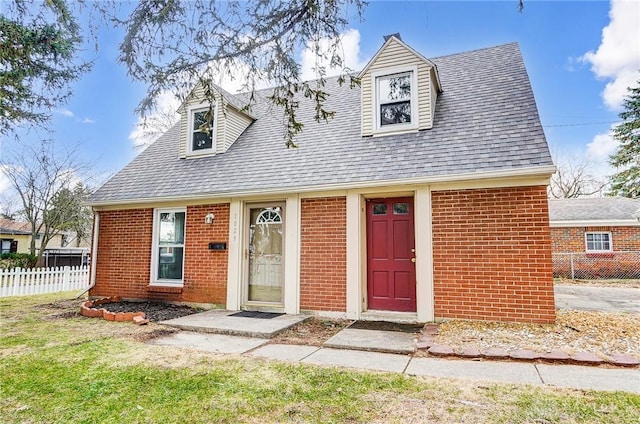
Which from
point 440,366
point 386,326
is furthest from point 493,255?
point 440,366

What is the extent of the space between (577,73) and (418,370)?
1330 centimetres

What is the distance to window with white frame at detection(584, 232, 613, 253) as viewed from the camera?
15602 millimetres

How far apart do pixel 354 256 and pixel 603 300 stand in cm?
735

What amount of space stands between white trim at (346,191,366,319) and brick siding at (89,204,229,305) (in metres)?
2.76

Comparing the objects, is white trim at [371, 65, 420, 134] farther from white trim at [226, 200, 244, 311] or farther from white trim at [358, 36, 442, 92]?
white trim at [226, 200, 244, 311]

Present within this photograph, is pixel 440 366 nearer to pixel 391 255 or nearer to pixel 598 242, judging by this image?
pixel 391 255

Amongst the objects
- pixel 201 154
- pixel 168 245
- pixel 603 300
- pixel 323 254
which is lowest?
pixel 603 300

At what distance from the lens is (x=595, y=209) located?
1670 centimetres

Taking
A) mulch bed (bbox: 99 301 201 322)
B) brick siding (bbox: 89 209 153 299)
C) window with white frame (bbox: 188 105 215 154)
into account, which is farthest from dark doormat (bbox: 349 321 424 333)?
window with white frame (bbox: 188 105 215 154)

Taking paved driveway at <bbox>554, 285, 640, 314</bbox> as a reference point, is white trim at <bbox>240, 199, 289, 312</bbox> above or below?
above

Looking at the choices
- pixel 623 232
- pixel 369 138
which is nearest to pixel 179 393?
pixel 369 138

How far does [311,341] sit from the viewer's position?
16.9 feet

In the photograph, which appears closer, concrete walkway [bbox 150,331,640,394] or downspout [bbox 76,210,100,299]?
concrete walkway [bbox 150,331,640,394]

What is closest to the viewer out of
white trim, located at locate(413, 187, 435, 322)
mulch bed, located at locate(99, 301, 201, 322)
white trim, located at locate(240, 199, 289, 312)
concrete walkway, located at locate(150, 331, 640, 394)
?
concrete walkway, located at locate(150, 331, 640, 394)
